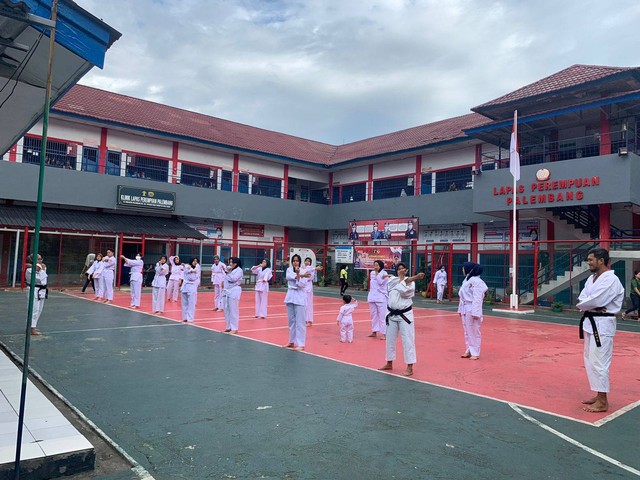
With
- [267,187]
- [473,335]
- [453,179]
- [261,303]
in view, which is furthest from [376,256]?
[473,335]

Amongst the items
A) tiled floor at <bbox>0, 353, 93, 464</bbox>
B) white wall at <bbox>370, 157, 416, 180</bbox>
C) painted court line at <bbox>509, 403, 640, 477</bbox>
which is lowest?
painted court line at <bbox>509, 403, 640, 477</bbox>

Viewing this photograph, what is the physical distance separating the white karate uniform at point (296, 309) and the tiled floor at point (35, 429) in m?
4.40

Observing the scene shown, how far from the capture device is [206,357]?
795cm

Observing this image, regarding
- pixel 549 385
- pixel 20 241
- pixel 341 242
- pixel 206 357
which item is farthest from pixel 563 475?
pixel 341 242

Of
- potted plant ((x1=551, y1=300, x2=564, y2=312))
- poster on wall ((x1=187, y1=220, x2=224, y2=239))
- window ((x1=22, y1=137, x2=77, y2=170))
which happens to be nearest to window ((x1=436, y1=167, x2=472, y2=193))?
potted plant ((x1=551, y1=300, x2=564, y2=312))

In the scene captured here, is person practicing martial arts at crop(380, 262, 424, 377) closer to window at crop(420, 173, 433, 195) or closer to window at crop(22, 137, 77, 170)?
window at crop(22, 137, 77, 170)

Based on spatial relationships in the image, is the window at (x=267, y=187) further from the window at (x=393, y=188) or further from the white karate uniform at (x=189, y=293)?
the white karate uniform at (x=189, y=293)

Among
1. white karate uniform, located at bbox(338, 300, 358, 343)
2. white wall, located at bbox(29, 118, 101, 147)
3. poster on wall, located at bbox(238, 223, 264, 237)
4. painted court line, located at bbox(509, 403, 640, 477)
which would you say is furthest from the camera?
poster on wall, located at bbox(238, 223, 264, 237)

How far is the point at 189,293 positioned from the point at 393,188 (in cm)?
1904

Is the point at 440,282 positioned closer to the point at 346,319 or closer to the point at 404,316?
the point at 346,319

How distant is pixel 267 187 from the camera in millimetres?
30656

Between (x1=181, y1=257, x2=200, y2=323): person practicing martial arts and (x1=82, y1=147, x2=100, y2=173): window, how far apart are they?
14.4 meters

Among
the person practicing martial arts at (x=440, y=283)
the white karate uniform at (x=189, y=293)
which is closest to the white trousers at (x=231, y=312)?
the white karate uniform at (x=189, y=293)

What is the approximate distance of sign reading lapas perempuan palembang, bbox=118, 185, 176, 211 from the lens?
932 inches
